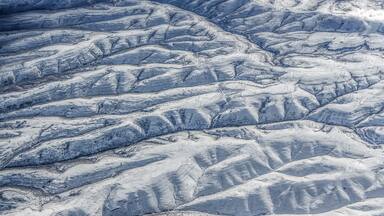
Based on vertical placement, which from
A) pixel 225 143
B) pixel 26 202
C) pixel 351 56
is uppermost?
pixel 351 56

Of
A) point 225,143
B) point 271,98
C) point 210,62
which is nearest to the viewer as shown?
point 225,143

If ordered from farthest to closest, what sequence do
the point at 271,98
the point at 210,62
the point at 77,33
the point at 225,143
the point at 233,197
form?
the point at 77,33
the point at 210,62
the point at 271,98
the point at 225,143
the point at 233,197

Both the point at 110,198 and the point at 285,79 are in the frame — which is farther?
the point at 285,79

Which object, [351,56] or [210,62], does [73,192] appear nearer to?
[210,62]

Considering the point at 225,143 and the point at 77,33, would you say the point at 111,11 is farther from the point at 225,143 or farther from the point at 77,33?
the point at 225,143

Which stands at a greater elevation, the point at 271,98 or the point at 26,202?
the point at 271,98

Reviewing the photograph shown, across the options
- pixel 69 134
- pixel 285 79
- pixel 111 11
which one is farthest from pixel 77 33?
pixel 285 79
